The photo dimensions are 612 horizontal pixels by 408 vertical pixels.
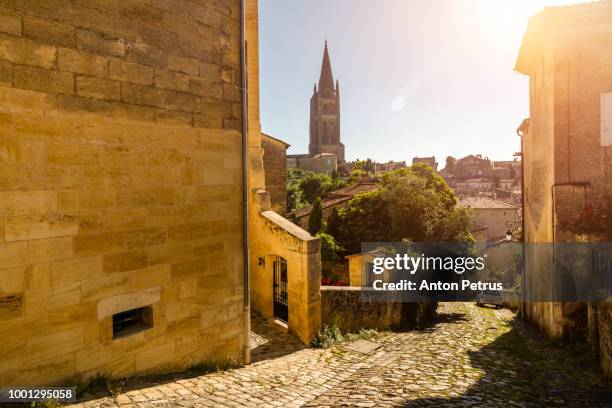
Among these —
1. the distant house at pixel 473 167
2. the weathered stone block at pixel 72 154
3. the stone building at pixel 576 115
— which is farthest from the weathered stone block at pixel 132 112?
the distant house at pixel 473 167

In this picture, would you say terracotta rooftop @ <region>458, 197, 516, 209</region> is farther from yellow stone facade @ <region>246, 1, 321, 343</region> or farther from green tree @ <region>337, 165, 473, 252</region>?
yellow stone facade @ <region>246, 1, 321, 343</region>

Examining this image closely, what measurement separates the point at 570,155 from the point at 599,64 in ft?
6.09

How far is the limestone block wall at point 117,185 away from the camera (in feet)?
12.3

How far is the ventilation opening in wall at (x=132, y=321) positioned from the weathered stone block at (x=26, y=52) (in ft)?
8.93

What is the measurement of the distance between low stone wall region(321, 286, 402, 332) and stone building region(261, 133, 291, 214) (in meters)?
12.7

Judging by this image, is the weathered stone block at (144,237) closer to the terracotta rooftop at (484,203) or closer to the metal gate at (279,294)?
the metal gate at (279,294)

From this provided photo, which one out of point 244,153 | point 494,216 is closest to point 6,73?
point 244,153

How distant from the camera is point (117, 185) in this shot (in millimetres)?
4438

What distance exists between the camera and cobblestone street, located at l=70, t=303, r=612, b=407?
461 cm

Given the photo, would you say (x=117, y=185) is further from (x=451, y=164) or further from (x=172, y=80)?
(x=451, y=164)

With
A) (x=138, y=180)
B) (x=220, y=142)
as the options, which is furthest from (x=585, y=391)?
(x=138, y=180)

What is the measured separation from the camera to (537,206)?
11.4 m

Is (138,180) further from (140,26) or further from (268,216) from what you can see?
(268,216)

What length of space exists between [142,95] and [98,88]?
0.49 metres
